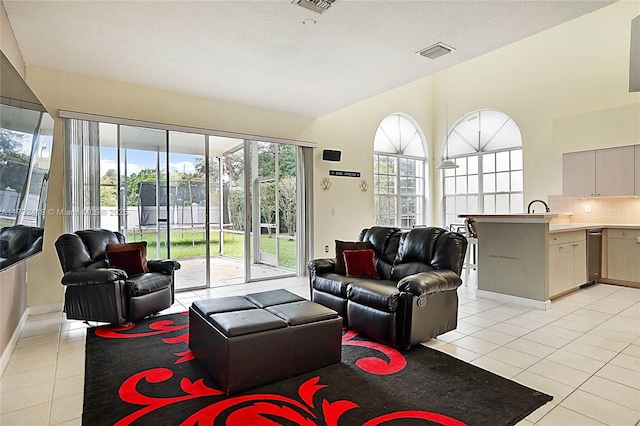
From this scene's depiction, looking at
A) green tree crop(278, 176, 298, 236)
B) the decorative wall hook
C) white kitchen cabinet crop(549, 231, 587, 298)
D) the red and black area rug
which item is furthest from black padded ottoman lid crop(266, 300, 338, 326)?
the decorative wall hook

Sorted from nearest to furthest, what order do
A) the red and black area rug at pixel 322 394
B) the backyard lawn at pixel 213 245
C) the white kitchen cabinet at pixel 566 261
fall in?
the red and black area rug at pixel 322 394 < the white kitchen cabinet at pixel 566 261 < the backyard lawn at pixel 213 245

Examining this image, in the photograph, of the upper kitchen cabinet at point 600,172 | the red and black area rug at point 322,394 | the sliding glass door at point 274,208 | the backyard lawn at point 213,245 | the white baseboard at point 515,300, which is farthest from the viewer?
the sliding glass door at point 274,208

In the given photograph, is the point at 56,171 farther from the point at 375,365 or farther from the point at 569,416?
the point at 569,416

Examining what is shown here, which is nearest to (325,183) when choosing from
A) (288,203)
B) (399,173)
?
(288,203)

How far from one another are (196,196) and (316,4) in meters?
3.51

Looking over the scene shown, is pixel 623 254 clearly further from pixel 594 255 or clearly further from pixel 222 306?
pixel 222 306

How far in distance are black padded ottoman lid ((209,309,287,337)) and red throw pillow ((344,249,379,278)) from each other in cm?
143

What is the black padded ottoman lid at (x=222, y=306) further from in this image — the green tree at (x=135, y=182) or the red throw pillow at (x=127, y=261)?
the green tree at (x=135, y=182)

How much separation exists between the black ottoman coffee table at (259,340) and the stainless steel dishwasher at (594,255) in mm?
4882

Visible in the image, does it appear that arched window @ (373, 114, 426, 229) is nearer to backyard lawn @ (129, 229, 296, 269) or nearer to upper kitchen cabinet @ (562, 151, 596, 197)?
backyard lawn @ (129, 229, 296, 269)

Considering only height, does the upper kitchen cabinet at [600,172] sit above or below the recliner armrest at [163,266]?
above

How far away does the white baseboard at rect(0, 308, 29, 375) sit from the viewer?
109 inches

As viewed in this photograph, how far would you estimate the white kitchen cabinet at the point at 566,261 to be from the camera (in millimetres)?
4609

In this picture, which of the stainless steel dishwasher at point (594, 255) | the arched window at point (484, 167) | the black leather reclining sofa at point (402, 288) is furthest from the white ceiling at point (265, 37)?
the arched window at point (484, 167)
